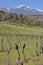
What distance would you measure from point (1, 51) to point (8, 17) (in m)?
59.3

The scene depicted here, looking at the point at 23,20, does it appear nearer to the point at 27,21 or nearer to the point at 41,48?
the point at 27,21

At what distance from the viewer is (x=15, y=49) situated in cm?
2808

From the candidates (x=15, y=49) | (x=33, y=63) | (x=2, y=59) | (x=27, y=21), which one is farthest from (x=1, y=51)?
(x=27, y=21)

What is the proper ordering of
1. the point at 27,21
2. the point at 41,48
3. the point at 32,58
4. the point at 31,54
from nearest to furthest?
the point at 32,58, the point at 31,54, the point at 41,48, the point at 27,21

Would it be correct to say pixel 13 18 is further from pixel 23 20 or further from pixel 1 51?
pixel 1 51

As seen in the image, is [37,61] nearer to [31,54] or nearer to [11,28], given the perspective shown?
[31,54]

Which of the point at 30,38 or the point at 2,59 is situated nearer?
the point at 2,59

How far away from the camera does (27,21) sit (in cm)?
8444

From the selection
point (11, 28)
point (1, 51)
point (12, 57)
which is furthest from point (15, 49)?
point (11, 28)

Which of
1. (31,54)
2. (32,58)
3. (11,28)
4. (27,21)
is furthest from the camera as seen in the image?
(27,21)

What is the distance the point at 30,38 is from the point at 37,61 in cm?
1696

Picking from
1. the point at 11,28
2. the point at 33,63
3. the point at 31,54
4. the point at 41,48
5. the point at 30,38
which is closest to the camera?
the point at 33,63

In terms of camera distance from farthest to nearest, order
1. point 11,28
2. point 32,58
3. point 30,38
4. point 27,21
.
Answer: point 27,21 < point 11,28 < point 30,38 < point 32,58

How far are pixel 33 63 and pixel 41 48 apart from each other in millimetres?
7050
